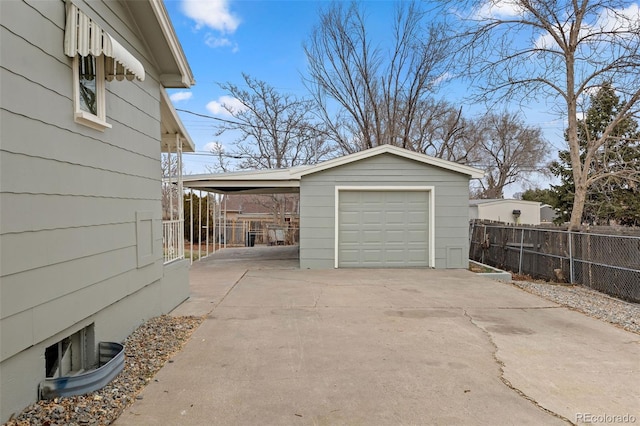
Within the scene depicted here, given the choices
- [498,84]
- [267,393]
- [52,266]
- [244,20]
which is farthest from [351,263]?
[244,20]

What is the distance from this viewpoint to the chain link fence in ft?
24.9

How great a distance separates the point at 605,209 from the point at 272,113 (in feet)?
56.1

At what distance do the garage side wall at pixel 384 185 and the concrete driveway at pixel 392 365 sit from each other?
3390 mm

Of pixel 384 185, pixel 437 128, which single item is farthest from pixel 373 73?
pixel 384 185

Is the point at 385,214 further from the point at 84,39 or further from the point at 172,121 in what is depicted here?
the point at 84,39

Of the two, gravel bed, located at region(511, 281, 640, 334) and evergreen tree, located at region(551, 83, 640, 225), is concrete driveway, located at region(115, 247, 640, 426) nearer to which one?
gravel bed, located at region(511, 281, 640, 334)

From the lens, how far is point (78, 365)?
369 cm

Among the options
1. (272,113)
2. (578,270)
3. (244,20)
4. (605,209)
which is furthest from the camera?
(272,113)

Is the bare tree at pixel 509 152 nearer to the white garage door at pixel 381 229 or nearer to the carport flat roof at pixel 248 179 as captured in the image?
the white garage door at pixel 381 229

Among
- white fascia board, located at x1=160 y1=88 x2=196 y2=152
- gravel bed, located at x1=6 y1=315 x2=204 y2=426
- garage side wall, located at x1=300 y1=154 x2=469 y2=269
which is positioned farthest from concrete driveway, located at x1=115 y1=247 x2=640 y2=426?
garage side wall, located at x1=300 y1=154 x2=469 y2=269

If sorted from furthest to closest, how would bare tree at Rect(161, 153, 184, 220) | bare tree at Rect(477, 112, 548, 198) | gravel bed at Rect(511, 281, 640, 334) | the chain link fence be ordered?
1. bare tree at Rect(477, 112, 548, 198)
2. the chain link fence
3. bare tree at Rect(161, 153, 184, 220)
4. gravel bed at Rect(511, 281, 640, 334)

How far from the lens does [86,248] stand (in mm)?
3627

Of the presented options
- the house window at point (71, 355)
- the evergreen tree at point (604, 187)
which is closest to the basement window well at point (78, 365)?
the house window at point (71, 355)

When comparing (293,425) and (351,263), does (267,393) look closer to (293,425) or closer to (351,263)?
(293,425)
